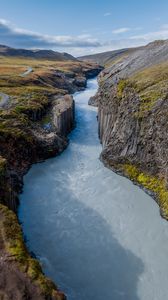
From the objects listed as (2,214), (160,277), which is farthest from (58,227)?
(160,277)

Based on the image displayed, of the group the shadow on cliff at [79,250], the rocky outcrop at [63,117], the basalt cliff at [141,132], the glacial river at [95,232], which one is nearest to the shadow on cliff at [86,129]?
the rocky outcrop at [63,117]

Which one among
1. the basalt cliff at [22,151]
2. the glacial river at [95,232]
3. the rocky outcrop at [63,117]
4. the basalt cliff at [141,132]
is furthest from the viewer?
the rocky outcrop at [63,117]

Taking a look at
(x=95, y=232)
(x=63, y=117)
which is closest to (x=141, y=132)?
(x=95, y=232)

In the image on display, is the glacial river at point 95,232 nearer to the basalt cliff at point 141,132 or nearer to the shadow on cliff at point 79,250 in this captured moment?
the shadow on cliff at point 79,250

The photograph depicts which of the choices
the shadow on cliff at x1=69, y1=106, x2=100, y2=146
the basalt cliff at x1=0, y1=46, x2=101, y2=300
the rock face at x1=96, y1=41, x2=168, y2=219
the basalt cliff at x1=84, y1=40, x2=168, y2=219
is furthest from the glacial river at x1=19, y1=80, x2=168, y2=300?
the shadow on cliff at x1=69, y1=106, x2=100, y2=146

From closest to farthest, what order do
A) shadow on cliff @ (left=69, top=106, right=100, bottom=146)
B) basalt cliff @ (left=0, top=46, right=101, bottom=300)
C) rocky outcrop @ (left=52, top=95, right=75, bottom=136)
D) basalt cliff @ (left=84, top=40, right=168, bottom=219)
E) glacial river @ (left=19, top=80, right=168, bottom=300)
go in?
basalt cliff @ (left=0, top=46, right=101, bottom=300), glacial river @ (left=19, top=80, right=168, bottom=300), basalt cliff @ (left=84, top=40, right=168, bottom=219), shadow on cliff @ (left=69, top=106, right=100, bottom=146), rocky outcrop @ (left=52, top=95, right=75, bottom=136)

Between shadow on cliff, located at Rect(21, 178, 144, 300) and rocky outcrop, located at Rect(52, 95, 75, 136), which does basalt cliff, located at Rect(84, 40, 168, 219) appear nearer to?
shadow on cliff, located at Rect(21, 178, 144, 300)

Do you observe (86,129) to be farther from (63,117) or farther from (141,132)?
(141,132)
